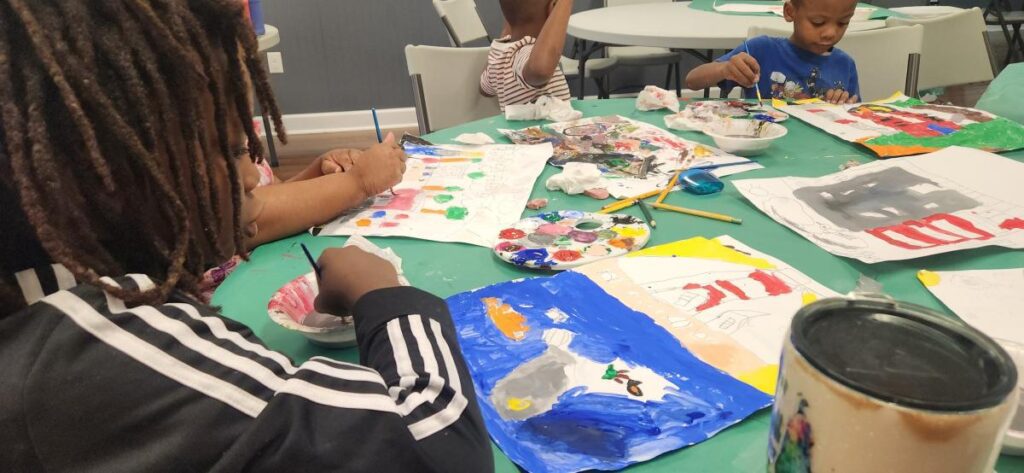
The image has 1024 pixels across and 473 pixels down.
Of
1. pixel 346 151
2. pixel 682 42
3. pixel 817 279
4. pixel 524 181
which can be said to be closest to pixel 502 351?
pixel 817 279

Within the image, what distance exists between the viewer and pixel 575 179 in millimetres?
969

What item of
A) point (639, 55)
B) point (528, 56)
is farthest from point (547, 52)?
point (639, 55)

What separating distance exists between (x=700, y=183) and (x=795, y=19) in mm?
950

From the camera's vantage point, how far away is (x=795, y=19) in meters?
1.64

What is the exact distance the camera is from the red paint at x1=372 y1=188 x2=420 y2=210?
95 cm

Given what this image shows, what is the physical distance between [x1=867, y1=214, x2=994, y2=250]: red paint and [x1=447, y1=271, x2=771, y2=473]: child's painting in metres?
0.35

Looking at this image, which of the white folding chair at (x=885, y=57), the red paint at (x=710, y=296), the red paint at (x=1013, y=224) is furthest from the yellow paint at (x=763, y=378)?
the white folding chair at (x=885, y=57)

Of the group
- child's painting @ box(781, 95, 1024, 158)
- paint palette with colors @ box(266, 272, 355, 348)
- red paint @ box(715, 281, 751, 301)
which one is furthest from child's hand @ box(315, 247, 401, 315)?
child's painting @ box(781, 95, 1024, 158)

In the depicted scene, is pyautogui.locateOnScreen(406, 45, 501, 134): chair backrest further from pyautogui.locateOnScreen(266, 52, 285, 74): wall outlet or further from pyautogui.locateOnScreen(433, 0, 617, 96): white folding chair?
pyautogui.locateOnScreen(266, 52, 285, 74): wall outlet

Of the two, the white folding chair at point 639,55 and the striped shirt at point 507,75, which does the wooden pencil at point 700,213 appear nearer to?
the striped shirt at point 507,75

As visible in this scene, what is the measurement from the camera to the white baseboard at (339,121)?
3.58 metres

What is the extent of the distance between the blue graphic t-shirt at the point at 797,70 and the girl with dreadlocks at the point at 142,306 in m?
1.42

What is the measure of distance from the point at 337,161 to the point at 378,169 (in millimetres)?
140

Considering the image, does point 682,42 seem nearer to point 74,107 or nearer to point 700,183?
point 700,183
